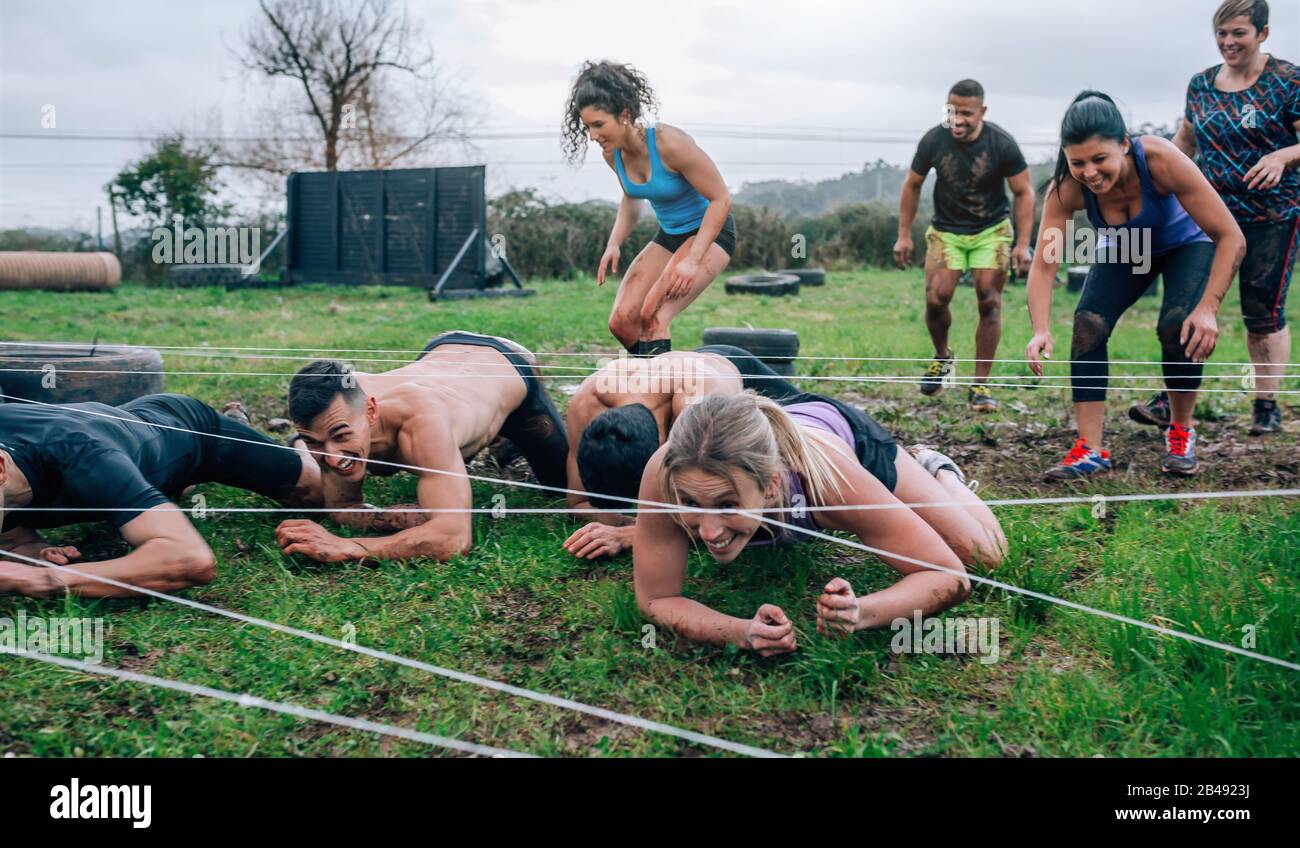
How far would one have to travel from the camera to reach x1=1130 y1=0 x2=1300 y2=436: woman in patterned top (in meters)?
4.69

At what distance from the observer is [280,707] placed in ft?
7.97

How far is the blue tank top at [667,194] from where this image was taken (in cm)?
484

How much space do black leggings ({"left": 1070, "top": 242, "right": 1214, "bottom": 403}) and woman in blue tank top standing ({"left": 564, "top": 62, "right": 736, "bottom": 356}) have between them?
5.68 feet

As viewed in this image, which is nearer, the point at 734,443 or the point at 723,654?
the point at 734,443

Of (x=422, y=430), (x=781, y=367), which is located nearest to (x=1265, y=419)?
(x=781, y=367)

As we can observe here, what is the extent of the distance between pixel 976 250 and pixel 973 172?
487 millimetres

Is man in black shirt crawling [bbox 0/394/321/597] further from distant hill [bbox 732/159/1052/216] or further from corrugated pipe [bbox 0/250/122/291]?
distant hill [bbox 732/159/1052/216]

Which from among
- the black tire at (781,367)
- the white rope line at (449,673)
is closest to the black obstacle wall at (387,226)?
the black tire at (781,367)

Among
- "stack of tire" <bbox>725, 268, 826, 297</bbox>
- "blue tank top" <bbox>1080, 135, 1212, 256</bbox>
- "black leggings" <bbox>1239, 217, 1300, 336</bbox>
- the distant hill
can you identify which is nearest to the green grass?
"black leggings" <bbox>1239, 217, 1300, 336</bbox>

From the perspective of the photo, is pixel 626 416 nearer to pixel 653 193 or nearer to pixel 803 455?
pixel 803 455

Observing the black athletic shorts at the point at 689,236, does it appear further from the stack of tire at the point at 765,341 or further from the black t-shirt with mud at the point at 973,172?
the black t-shirt with mud at the point at 973,172

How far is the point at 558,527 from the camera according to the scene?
3877 mm
